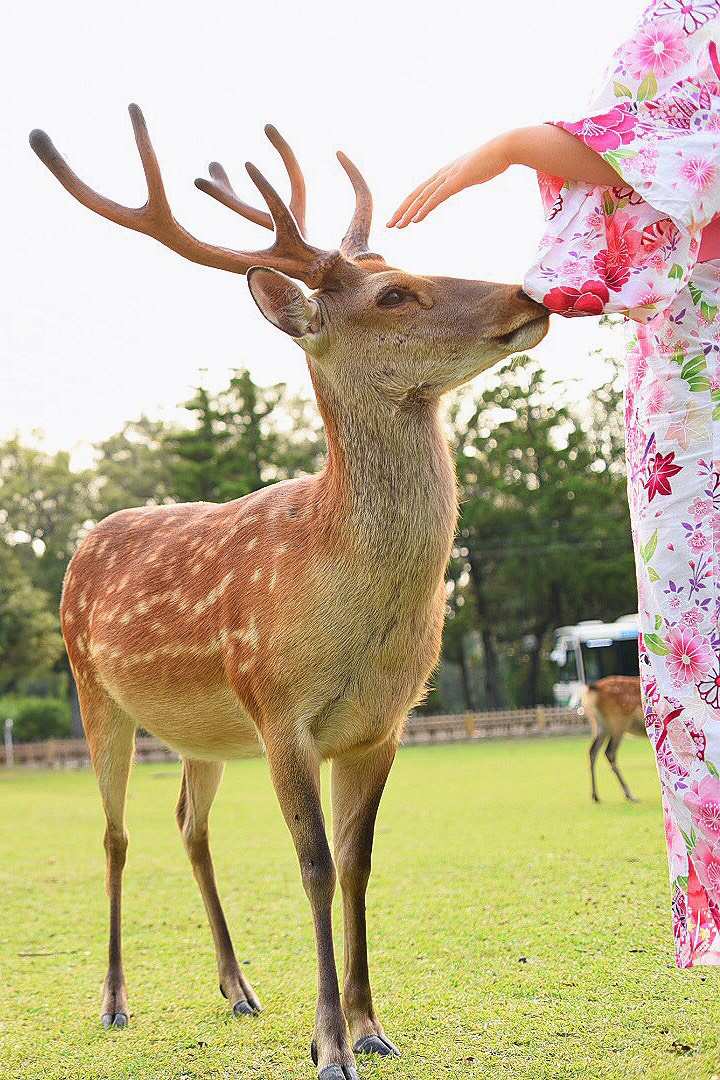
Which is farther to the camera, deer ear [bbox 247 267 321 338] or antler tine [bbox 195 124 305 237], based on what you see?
antler tine [bbox 195 124 305 237]

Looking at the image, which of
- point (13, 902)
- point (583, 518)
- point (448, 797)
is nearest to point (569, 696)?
point (583, 518)

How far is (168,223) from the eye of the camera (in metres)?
3.50

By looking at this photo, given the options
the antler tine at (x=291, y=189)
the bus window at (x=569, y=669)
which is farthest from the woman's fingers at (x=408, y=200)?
the bus window at (x=569, y=669)

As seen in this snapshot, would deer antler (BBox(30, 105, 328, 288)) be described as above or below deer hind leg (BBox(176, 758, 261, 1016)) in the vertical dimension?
above

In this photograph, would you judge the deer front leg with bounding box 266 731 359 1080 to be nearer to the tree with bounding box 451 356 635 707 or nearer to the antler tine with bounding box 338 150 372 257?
the antler tine with bounding box 338 150 372 257

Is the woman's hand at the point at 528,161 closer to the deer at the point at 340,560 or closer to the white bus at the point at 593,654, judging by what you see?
the deer at the point at 340,560

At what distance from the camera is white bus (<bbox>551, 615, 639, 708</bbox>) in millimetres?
30203

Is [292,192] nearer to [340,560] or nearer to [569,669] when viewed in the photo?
[340,560]

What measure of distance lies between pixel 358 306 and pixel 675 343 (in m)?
0.94

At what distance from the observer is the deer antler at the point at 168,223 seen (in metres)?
3.35

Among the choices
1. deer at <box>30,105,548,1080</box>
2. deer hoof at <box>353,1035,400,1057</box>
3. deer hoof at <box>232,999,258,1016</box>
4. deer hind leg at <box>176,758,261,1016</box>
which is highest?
deer at <box>30,105,548,1080</box>

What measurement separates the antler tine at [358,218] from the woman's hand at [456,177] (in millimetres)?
597

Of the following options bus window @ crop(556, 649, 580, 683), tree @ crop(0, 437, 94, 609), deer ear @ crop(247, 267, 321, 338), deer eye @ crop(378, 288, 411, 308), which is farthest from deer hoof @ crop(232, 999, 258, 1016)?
tree @ crop(0, 437, 94, 609)

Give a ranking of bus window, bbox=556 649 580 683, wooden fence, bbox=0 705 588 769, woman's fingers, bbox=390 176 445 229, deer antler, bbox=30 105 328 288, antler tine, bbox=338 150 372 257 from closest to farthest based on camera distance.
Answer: woman's fingers, bbox=390 176 445 229
deer antler, bbox=30 105 328 288
antler tine, bbox=338 150 372 257
wooden fence, bbox=0 705 588 769
bus window, bbox=556 649 580 683
